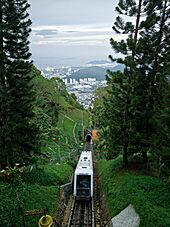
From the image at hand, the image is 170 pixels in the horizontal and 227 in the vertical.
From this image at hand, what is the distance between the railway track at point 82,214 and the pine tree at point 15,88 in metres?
4.74

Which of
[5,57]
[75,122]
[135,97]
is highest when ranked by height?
[5,57]

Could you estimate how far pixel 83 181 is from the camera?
2531 cm

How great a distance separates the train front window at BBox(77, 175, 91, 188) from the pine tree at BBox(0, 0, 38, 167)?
4.22 m

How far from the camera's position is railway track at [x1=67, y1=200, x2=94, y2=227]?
20.4 m

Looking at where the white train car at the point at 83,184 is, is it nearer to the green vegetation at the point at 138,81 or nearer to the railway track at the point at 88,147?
the green vegetation at the point at 138,81

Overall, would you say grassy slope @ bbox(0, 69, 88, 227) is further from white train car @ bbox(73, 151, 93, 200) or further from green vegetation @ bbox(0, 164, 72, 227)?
white train car @ bbox(73, 151, 93, 200)

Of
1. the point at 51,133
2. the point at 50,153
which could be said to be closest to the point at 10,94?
the point at 50,153

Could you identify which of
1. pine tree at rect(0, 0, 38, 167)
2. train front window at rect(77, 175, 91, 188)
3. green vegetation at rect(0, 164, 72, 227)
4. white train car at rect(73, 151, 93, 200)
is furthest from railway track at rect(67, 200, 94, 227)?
pine tree at rect(0, 0, 38, 167)

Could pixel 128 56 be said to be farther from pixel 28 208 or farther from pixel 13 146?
pixel 28 208

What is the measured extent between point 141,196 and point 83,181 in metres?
6.41

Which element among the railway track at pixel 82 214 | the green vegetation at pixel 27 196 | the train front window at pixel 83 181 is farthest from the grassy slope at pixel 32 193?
the train front window at pixel 83 181

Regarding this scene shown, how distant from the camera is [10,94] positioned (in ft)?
73.2

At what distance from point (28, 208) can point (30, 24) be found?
1176cm

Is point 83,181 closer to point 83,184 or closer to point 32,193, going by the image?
point 83,184
